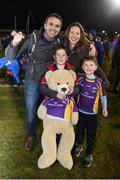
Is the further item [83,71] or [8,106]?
[8,106]

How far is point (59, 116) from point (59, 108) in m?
0.11

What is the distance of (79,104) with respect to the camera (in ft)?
17.7

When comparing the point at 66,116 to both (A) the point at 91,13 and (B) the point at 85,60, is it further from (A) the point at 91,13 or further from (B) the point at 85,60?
(A) the point at 91,13

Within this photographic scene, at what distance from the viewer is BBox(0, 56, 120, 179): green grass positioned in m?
5.26

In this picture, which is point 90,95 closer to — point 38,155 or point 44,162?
point 44,162

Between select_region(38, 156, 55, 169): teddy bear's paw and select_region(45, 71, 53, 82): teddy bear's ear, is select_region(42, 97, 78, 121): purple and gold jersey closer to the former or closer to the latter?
select_region(45, 71, 53, 82): teddy bear's ear

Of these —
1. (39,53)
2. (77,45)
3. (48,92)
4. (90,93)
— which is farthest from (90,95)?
(39,53)

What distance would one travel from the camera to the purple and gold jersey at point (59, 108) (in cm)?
508

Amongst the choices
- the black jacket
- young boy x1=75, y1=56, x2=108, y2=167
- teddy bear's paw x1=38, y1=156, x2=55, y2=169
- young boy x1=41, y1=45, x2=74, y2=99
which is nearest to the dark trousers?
young boy x1=75, y1=56, x2=108, y2=167

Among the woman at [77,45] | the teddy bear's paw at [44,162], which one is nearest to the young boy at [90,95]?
the woman at [77,45]

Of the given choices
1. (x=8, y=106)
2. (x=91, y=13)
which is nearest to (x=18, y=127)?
(x=8, y=106)

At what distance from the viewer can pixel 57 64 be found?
5.13 m

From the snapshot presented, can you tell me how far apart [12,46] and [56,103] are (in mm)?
979

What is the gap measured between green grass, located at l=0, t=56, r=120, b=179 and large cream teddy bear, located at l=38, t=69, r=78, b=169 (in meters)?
0.27
